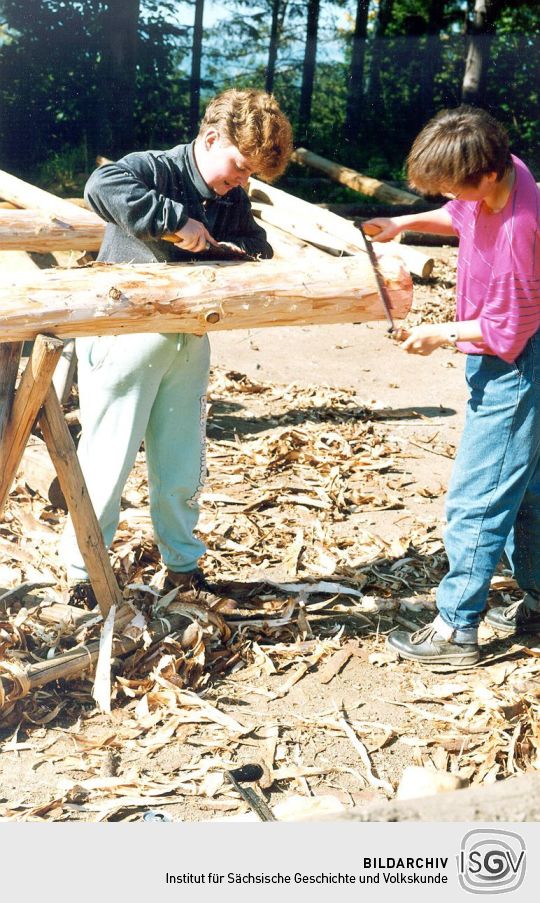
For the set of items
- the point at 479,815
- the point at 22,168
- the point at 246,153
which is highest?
the point at 246,153

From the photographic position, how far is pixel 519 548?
3.99m

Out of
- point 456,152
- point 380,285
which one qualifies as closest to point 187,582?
point 380,285

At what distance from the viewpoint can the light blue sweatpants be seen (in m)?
3.55

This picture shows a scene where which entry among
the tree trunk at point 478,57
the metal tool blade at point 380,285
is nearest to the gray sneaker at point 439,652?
the metal tool blade at point 380,285

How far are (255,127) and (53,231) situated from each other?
2455mm

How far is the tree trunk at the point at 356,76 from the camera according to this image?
1930cm

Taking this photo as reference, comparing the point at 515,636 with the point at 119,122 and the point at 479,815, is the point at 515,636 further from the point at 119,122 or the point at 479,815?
the point at 119,122

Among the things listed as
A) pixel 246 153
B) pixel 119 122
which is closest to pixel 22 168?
pixel 119 122

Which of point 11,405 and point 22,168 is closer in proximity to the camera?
point 11,405

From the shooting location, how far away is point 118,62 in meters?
14.6

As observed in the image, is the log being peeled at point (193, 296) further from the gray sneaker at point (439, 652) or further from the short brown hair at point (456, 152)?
the gray sneaker at point (439, 652)

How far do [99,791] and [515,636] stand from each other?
6.44 feet

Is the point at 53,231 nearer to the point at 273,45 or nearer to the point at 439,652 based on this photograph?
the point at 439,652

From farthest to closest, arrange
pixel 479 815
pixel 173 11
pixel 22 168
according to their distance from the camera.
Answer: pixel 173 11, pixel 22 168, pixel 479 815
